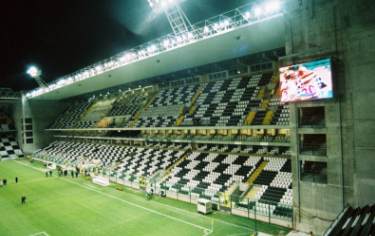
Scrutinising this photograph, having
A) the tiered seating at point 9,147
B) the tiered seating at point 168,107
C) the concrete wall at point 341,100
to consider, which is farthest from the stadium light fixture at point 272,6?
the tiered seating at point 9,147

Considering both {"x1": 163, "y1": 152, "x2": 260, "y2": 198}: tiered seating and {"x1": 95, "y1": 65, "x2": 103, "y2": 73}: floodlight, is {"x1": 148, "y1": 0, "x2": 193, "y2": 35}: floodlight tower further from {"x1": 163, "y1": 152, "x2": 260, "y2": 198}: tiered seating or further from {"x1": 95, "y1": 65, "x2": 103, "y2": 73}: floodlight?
{"x1": 163, "y1": 152, "x2": 260, "y2": 198}: tiered seating

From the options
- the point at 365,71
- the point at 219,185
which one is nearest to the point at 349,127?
the point at 365,71

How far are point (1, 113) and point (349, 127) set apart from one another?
74760 millimetres

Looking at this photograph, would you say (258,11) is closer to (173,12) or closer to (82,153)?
(173,12)

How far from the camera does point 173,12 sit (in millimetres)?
36031

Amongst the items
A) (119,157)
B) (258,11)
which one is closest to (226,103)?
(258,11)

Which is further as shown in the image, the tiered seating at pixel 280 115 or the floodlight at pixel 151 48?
the floodlight at pixel 151 48

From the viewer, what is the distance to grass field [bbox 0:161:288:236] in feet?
65.8

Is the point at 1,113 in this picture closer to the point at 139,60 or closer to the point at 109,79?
the point at 109,79

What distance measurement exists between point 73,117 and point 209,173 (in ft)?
147

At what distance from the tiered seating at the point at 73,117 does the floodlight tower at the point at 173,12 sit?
97.0 feet

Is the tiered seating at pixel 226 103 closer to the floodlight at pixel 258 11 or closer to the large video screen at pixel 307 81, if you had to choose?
the floodlight at pixel 258 11

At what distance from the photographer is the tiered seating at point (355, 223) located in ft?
37.6

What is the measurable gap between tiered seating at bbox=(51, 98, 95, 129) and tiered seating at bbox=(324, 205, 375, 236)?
50.2m
